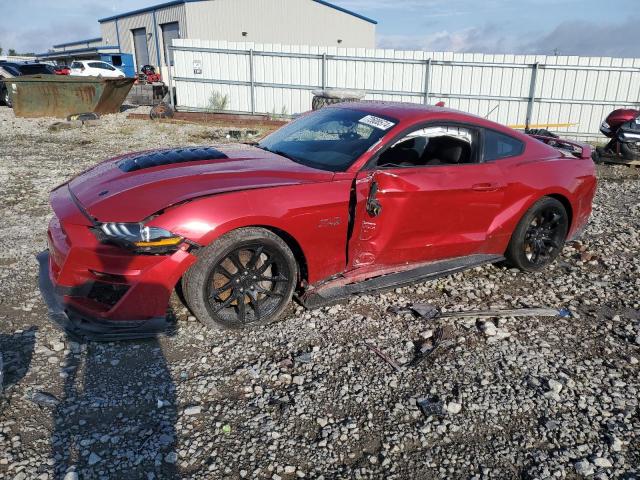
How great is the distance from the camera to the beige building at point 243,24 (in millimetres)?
33562

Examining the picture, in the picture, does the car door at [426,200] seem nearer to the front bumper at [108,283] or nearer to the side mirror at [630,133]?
the front bumper at [108,283]

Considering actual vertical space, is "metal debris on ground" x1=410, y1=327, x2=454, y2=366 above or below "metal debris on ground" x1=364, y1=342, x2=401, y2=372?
below

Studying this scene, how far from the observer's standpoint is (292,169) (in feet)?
12.0

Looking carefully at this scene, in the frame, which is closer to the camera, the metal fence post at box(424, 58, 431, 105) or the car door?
the car door

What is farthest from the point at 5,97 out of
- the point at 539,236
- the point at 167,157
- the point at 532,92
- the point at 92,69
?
the point at 539,236

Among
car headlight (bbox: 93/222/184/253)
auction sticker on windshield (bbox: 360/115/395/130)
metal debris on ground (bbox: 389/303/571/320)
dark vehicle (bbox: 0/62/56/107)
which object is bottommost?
metal debris on ground (bbox: 389/303/571/320)

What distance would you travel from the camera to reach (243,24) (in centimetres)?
3447

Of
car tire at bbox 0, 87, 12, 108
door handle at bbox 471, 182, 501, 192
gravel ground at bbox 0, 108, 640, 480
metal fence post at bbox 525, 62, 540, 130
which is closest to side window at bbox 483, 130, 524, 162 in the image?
door handle at bbox 471, 182, 501, 192

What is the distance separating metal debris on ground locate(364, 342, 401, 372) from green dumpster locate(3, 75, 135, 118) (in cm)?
1504

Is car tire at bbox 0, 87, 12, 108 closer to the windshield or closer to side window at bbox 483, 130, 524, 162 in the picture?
the windshield

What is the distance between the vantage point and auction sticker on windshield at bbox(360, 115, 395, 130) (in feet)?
12.9

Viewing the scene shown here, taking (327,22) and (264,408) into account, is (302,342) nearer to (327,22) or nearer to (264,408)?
(264,408)

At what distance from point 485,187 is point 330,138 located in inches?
53.8

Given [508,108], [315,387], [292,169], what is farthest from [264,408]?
[508,108]
